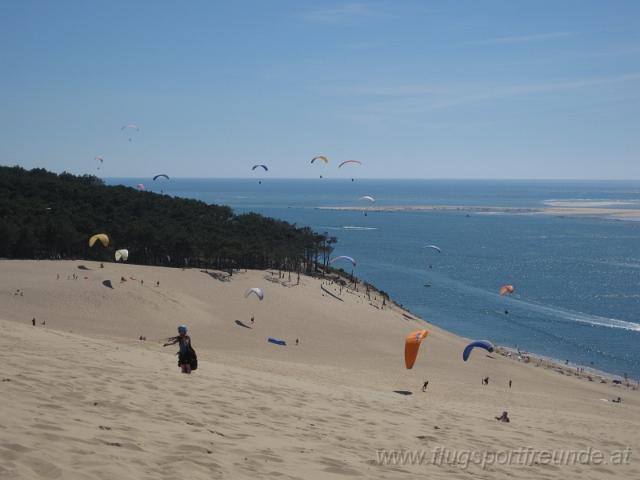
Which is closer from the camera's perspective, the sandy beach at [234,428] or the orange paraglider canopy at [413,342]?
the sandy beach at [234,428]

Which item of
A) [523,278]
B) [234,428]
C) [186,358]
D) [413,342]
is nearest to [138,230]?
[413,342]

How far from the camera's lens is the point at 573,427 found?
13562 millimetres

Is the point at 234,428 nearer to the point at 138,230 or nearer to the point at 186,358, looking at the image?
the point at 186,358

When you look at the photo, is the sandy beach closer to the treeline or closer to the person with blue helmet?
the person with blue helmet

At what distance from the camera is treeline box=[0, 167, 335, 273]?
53.2 m

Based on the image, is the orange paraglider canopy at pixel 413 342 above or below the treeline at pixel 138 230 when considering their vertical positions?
below

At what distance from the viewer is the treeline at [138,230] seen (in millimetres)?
53219

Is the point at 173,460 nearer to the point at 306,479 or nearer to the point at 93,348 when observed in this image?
the point at 306,479

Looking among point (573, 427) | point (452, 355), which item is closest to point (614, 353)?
point (452, 355)

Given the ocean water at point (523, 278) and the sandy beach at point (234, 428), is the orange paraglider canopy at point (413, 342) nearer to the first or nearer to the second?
the sandy beach at point (234, 428)

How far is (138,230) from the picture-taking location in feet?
184

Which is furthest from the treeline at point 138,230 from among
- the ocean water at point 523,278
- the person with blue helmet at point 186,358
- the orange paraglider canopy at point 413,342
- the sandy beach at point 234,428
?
the person with blue helmet at point 186,358

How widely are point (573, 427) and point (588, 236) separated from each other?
12319 centimetres

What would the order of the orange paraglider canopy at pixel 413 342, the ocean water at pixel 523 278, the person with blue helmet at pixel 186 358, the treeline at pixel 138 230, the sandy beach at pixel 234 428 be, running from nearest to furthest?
the sandy beach at pixel 234 428 < the person with blue helmet at pixel 186 358 < the orange paraglider canopy at pixel 413 342 < the ocean water at pixel 523 278 < the treeline at pixel 138 230
